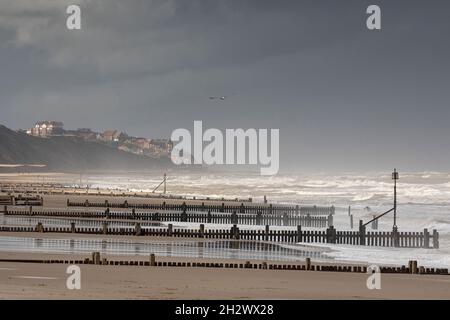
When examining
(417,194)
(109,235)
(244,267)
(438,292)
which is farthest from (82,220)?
(417,194)

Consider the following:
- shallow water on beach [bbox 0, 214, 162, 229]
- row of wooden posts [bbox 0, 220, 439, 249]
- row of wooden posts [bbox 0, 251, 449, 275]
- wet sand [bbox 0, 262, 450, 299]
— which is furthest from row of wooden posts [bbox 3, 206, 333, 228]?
wet sand [bbox 0, 262, 450, 299]

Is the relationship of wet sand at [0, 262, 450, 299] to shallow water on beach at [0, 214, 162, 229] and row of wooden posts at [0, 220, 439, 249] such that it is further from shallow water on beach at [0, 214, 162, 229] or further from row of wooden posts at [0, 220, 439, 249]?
shallow water on beach at [0, 214, 162, 229]

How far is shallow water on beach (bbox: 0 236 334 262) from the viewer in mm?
34812

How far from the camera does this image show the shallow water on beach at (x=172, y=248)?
34.8 meters

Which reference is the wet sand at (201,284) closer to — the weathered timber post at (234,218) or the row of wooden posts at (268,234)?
the row of wooden posts at (268,234)

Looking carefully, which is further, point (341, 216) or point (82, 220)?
point (341, 216)

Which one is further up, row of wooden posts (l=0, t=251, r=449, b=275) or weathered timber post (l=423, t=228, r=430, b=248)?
row of wooden posts (l=0, t=251, r=449, b=275)

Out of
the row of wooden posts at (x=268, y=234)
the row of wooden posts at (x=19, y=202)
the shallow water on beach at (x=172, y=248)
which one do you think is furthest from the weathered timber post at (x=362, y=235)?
the row of wooden posts at (x=19, y=202)
